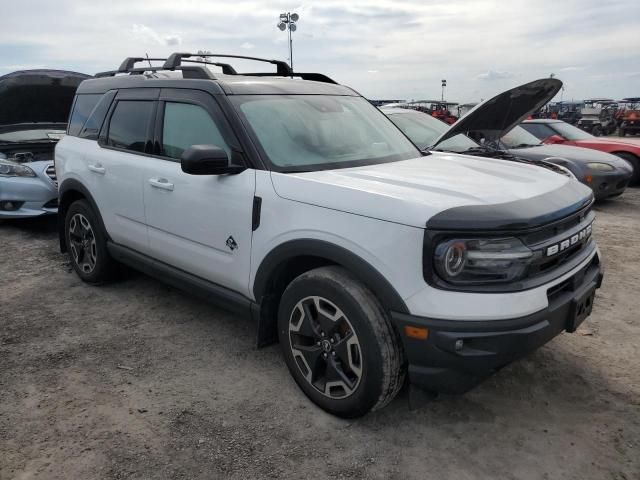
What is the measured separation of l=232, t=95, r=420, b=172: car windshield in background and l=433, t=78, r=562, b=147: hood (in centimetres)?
161

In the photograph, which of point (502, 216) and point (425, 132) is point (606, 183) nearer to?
point (425, 132)

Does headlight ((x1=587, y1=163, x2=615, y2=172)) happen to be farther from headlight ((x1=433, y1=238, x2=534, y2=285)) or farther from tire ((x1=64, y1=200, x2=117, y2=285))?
tire ((x1=64, y1=200, x2=117, y2=285))

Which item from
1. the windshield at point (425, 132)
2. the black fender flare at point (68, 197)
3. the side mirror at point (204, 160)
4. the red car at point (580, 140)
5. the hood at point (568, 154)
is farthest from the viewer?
the red car at point (580, 140)

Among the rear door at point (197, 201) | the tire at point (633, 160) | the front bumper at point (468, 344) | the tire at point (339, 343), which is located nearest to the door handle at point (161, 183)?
the rear door at point (197, 201)

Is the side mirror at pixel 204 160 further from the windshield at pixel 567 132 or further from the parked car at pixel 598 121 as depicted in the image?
the parked car at pixel 598 121

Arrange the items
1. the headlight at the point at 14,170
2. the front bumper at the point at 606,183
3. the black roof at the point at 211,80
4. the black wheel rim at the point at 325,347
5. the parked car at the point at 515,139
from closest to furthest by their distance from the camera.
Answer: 1. the black wheel rim at the point at 325,347
2. the black roof at the point at 211,80
3. the parked car at the point at 515,139
4. the headlight at the point at 14,170
5. the front bumper at the point at 606,183

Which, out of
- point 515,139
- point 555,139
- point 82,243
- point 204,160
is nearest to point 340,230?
point 204,160

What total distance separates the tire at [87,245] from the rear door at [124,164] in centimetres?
23

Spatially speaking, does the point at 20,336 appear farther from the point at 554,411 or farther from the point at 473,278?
the point at 554,411

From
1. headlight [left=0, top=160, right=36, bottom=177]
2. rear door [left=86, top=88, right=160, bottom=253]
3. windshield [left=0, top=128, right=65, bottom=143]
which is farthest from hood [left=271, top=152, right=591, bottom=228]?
windshield [left=0, top=128, right=65, bottom=143]

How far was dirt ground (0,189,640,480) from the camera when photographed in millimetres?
2461

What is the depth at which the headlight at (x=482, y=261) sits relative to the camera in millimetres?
2297

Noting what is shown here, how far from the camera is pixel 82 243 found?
4.80 m

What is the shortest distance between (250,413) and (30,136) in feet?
21.0
